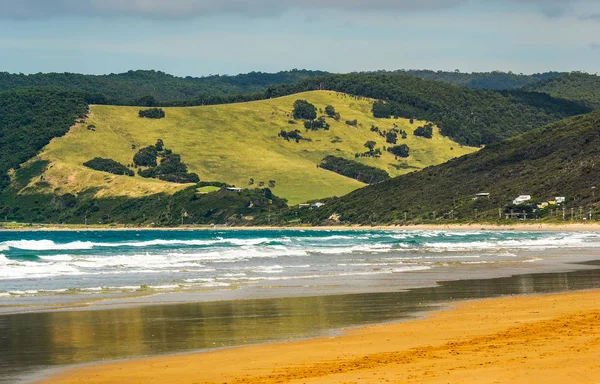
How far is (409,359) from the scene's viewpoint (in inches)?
729

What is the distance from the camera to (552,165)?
623 ft

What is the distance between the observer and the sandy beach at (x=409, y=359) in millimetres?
16516

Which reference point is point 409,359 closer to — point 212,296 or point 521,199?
point 212,296

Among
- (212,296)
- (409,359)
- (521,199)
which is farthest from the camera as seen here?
(521,199)

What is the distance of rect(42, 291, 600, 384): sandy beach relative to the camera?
16.5m

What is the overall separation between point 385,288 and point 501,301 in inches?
275

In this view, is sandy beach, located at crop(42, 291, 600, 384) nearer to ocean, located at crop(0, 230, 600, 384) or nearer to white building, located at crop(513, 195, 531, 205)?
ocean, located at crop(0, 230, 600, 384)

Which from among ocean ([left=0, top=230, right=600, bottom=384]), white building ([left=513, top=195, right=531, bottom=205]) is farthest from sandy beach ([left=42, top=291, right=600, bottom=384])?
white building ([left=513, top=195, right=531, bottom=205])

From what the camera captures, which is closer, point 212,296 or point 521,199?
point 212,296

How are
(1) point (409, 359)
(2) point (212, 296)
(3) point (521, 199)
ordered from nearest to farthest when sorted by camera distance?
(1) point (409, 359), (2) point (212, 296), (3) point (521, 199)

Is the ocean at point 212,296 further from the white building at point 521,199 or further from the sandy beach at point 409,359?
the white building at point 521,199

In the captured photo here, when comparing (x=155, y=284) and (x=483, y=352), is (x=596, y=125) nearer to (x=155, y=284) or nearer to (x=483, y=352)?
(x=155, y=284)

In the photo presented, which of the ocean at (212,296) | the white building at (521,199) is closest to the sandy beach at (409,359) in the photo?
the ocean at (212,296)

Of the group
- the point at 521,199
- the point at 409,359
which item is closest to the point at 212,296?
the point at 409,359
